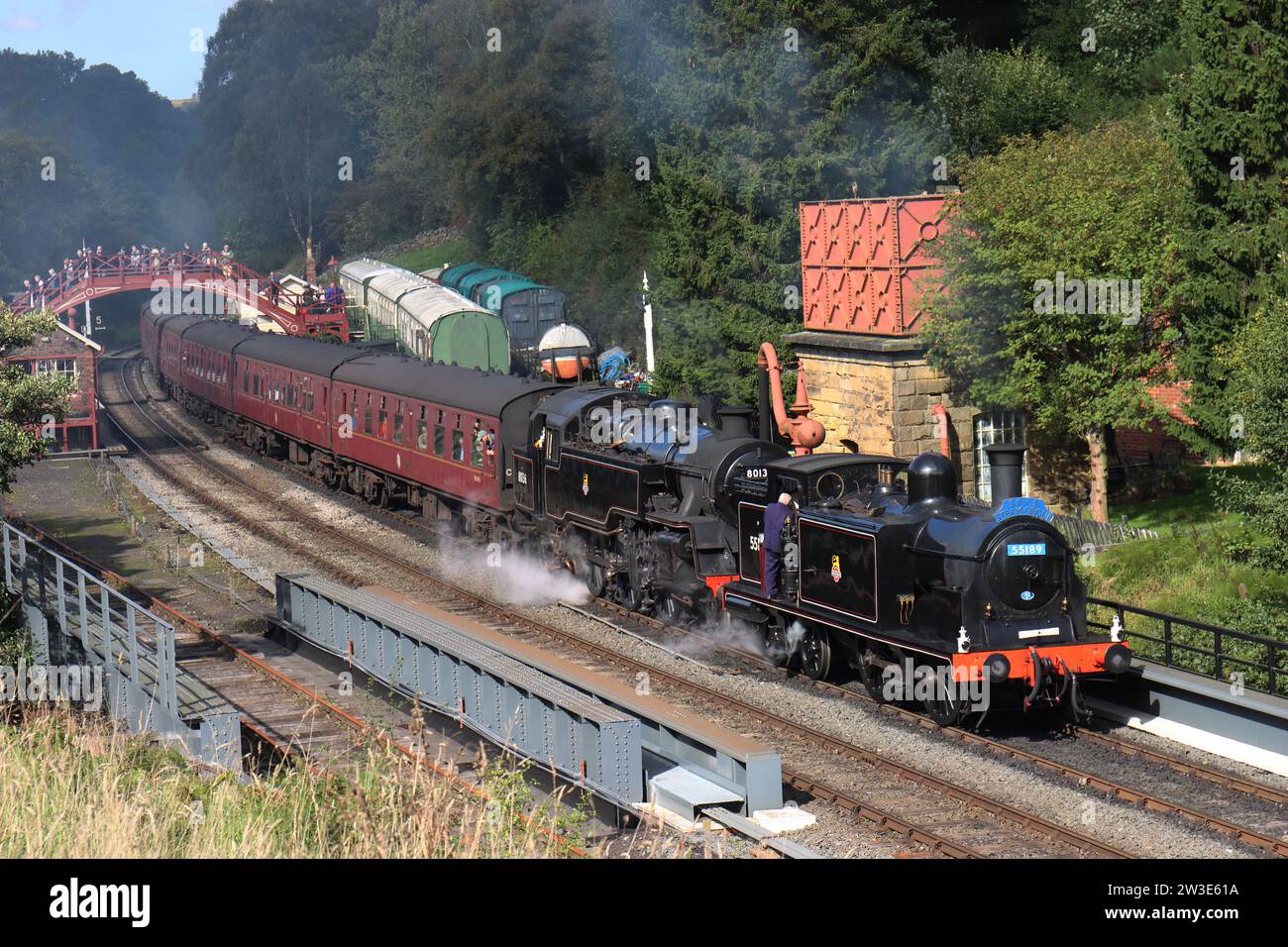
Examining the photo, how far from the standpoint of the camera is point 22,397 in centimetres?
1898

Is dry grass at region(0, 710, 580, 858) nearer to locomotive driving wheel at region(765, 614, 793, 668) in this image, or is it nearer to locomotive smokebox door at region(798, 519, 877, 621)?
locomotive smokebox door at region(798, 519, 877, 621)

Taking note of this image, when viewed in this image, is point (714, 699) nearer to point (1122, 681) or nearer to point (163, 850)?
point (1122, 681)

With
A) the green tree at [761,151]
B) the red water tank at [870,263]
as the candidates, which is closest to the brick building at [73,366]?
the green tree at [761,151]

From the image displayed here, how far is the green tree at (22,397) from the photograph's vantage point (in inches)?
727

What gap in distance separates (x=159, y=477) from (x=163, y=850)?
101 ft

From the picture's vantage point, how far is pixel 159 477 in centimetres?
3628

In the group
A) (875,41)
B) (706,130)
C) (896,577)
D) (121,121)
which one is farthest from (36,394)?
(121,121)

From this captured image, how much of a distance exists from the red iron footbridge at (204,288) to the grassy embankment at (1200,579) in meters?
39.0

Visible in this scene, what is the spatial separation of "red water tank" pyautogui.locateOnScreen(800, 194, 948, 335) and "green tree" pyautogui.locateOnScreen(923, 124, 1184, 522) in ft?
3.79

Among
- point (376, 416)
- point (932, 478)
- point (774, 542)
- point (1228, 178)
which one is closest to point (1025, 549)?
point (932, 478)

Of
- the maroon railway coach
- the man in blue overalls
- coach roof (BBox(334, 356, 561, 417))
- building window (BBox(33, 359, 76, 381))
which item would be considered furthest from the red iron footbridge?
the man in blue overalls

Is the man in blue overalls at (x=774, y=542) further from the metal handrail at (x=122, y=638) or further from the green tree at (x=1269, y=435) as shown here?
the metal handrail at (x=122, y=638)

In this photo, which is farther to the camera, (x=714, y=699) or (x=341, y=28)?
(x=341, y=28)

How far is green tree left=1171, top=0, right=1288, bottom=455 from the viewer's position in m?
21.2
